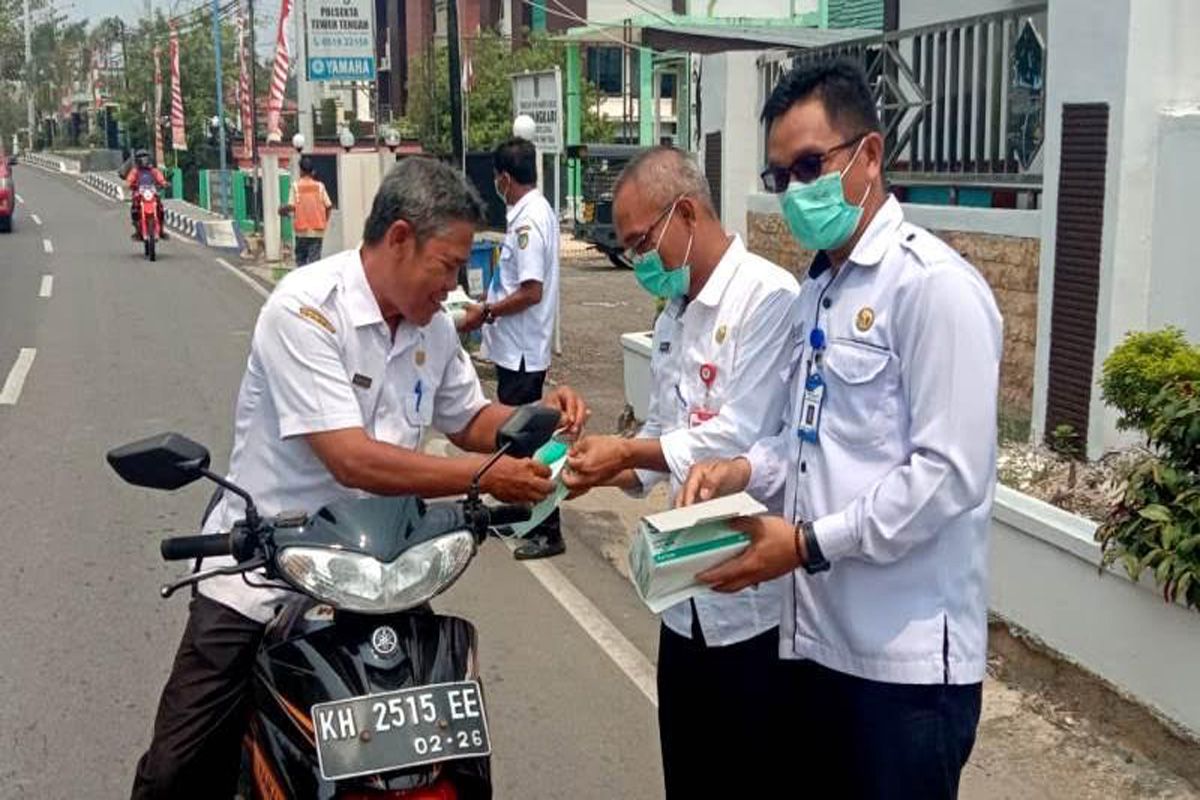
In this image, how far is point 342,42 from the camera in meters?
19.5

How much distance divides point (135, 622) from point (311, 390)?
341cm

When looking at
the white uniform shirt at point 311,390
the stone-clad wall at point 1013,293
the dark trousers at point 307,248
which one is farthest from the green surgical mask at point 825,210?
the dark trousers at point 307,248

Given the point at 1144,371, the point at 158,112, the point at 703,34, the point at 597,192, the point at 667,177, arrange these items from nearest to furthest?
the point at 667,177
the point at 1144,371
the point at 597,192
the point at 703,34
the point at 158,112

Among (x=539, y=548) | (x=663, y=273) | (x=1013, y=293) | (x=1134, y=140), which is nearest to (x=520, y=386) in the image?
(x=539, y=548)

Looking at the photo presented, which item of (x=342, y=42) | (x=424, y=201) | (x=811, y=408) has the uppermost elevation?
(x=342, y=42)

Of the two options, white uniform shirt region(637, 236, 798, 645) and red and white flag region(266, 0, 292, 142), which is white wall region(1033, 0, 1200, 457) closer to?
white uniform shirt region(637, 236, 798, 645)

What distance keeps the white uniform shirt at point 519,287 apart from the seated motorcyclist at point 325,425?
3.93 meters

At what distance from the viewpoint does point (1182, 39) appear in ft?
20.2

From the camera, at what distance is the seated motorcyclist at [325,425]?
9.59 ft

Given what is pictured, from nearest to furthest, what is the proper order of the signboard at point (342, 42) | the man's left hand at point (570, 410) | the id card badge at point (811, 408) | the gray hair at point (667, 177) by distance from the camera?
1. the id card badge at point (811, 408)
2. the gray hair at point (667, 177)
3. the man's left hand at point (570, 410)
4. the signboard at point (342, 42)

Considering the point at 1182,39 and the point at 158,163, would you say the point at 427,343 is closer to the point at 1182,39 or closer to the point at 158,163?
the point at 1182,39

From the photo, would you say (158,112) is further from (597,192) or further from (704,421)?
(704,421)

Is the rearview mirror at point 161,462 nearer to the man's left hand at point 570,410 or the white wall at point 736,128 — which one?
the man's left hand at point 570,410

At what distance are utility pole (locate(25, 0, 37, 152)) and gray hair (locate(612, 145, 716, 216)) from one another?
286 ft
